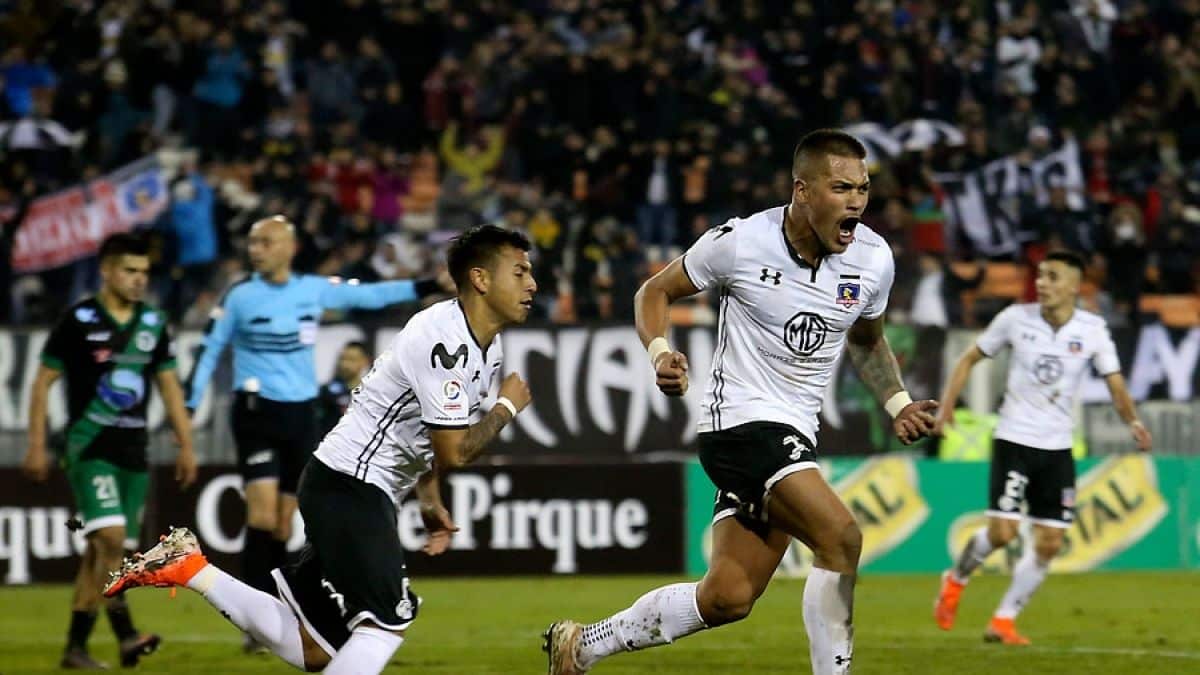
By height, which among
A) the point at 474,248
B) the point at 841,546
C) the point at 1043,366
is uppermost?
the point at 474,248

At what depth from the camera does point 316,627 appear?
303 inches

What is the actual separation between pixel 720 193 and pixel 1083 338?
8.81m

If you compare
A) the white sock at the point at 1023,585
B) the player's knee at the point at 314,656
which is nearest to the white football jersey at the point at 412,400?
the player's knee at the point at 314,656

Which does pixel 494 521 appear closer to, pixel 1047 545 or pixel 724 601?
pixel 1047 545

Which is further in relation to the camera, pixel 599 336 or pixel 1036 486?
pixel 599 336

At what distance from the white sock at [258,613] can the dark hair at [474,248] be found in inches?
57.4

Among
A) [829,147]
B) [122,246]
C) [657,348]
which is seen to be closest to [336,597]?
[657,348]

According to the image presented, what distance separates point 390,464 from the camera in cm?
758

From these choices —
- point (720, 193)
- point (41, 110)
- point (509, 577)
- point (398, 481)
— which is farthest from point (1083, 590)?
point (41, 110)

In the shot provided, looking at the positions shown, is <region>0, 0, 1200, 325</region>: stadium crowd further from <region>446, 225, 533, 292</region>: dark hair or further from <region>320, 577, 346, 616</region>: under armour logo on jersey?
<region>320, 577, 346, 616</region>: under armour logo on jersey

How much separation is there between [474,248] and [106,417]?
14.8 ft

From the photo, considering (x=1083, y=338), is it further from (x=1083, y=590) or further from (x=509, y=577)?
(x=509, y=577)

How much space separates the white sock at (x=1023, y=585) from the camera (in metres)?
12.5

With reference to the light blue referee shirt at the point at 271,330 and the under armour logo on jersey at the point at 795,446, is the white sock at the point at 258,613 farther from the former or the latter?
the light blue referee shirt at the point at 271,330
